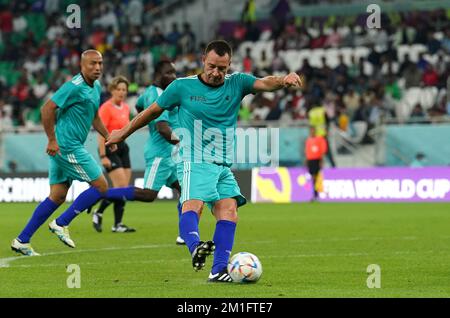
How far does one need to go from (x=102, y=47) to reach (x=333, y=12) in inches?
288

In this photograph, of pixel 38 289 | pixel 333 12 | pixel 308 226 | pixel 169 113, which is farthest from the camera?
pixel 333 12

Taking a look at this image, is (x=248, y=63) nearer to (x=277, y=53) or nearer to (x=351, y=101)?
(x=277, y=53)

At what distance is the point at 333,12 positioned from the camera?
3578 centimetres

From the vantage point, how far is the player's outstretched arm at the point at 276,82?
9797 mm

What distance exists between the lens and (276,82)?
33.4 ft

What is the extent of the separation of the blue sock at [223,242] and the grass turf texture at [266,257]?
27 cm

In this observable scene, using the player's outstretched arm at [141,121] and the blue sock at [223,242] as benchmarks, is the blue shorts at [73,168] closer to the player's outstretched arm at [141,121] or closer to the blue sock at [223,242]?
the player's outstretched arm at [141,121]

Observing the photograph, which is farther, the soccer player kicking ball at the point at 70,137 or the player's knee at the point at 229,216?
the soccer player kicking ball at the point at 70,137

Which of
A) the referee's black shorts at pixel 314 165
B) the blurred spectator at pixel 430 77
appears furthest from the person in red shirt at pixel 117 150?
the blurred spectator at pixel 430 77

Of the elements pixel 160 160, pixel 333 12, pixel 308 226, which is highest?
pixel 333 12

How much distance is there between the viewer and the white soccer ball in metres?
10.2

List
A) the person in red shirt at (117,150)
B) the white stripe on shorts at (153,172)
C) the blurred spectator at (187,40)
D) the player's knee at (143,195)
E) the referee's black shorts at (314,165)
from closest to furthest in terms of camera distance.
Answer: the player's knee at (143,195) → the white stripe on shorts at (153,172) → the person in red shirt at (117,150) → the referee's black shorts at (314,165) → the blurred spectator at (187,40)
